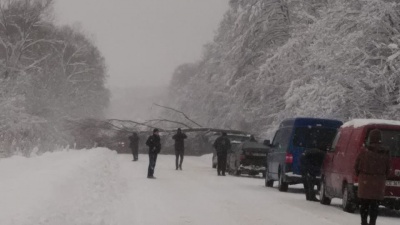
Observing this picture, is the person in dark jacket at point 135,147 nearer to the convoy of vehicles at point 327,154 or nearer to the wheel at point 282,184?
the convoy of vehicles at point 327,154

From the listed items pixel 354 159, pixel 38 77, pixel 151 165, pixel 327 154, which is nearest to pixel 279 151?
pixel 327 154

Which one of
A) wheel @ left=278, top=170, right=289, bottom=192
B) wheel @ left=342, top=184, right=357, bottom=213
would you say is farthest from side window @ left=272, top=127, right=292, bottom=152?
wheel @ left=342, top=184, right=357, bottom=213

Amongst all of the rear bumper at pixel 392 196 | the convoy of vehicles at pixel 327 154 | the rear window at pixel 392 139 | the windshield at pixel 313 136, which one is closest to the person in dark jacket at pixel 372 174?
the convoy of vehicles at pixel 327 154

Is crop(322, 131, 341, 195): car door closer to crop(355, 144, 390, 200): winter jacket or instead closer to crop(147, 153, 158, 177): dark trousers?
crop(355, 144, 390, 200): winter jacket

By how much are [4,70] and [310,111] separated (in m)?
31.8

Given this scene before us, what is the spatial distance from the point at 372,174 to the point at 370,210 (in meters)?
0.63

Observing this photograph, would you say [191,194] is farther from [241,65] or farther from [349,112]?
[241,65]

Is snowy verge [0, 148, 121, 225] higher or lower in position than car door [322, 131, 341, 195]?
lower

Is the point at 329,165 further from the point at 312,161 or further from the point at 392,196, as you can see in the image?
the point at 392,196

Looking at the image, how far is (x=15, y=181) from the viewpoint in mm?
17406

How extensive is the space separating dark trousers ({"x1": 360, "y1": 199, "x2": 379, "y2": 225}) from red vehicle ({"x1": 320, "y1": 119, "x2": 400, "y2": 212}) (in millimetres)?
1983

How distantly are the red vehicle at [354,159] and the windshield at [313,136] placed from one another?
162 inches

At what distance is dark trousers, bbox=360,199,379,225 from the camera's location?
12.8 m

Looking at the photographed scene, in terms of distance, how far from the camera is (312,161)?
817 inches
